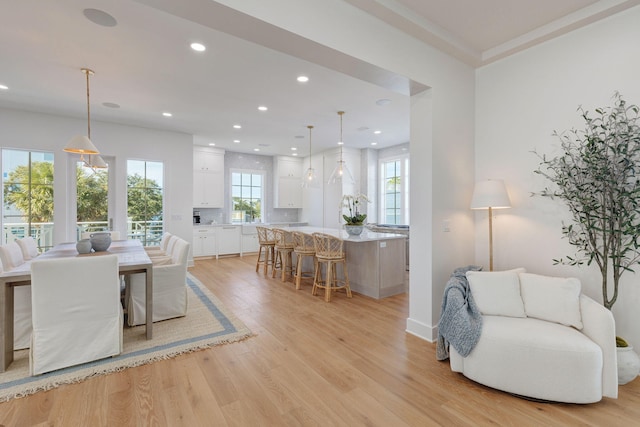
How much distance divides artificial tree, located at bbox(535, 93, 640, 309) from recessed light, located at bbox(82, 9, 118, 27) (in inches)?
157

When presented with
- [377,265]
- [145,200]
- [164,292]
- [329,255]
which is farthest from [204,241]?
[377,265]

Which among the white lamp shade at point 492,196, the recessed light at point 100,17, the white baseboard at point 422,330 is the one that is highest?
the recessed light at point 100,17

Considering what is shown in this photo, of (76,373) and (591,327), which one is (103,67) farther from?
(591,327)

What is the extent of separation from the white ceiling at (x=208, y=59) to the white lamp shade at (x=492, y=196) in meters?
1.24

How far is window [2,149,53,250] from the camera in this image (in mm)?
4770

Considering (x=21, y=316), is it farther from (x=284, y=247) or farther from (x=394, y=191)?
(x=394, y=191)

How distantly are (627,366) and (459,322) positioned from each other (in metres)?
1.19

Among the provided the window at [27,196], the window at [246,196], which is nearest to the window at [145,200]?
the window at [27,196]

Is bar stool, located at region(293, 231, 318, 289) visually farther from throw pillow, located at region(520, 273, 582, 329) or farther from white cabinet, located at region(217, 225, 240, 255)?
white cabinet, located at region(217, 225, 240, 255)

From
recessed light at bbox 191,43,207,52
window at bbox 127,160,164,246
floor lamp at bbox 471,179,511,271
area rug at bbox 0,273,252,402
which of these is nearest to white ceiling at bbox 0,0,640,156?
recessed light at bbox 191,43,207,52

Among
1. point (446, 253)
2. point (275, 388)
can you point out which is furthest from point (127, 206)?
point (446, 253)

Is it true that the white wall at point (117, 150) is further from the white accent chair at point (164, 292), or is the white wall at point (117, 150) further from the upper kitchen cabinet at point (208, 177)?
the white accent chair at point (164, 292)

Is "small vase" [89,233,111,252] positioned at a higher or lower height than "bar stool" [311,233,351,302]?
higher

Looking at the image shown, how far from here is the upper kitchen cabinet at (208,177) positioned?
7.33m
